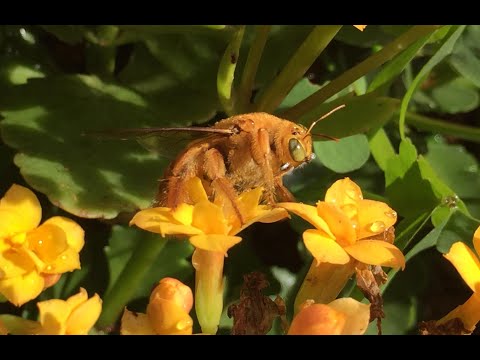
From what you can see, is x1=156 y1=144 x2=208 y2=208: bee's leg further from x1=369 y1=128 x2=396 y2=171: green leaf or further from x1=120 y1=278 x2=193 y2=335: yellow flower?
x1=369 y1=128 x2=396 y2=171: green leaf

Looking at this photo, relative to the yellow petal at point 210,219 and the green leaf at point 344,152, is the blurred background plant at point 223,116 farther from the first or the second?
the yellow petal at point 210,219

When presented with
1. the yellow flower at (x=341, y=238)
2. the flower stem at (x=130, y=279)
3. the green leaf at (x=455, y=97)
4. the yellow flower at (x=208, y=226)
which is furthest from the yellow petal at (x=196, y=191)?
the green leaf at (x=455, y=97)

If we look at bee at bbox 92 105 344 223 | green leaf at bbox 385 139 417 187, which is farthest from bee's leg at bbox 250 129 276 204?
green leaf at bbox 385 139 417 187

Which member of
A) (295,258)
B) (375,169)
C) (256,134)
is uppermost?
(256,134)

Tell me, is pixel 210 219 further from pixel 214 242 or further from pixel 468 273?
pixel 468 273

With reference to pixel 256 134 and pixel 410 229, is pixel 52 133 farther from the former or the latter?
pixel 410 229
